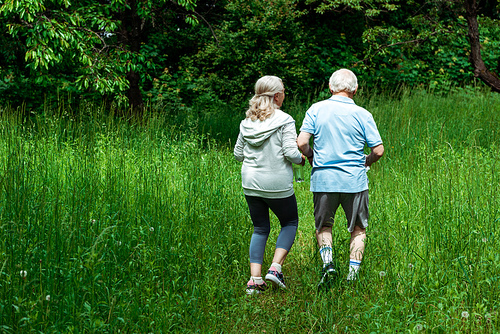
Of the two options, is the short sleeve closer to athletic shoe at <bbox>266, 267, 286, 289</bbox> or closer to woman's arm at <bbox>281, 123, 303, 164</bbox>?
woman's arm at <bbox>281, 123, 303, 164</bbox>

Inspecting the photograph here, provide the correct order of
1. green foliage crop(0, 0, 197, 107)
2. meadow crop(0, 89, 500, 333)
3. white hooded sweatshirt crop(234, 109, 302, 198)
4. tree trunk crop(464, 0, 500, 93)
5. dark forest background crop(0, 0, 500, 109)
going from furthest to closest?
tree trunk crop(464, 0, 500, 93), dark forest background crop(0, 0, 500, 109), green foliage crop(0, 0, 197, 107), white hooded sweatshirt crop(234, 109, 302, 198), meadow crop(0, 89, 500, 333)

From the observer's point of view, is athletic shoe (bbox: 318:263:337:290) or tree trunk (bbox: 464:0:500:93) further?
tree trunk (bbox: 464:0:500:93)

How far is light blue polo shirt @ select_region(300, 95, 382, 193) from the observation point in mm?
3836

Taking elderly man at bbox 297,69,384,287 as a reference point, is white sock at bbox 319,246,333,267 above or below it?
below

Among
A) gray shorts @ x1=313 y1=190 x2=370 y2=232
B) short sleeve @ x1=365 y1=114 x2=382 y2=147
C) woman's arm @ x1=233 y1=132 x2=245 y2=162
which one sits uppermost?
short sleeve @ x1=365 y1=114 x2=382 y2=147

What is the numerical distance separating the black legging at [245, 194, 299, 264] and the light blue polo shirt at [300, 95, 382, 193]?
321 mm

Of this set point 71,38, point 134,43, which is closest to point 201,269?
point 71,38

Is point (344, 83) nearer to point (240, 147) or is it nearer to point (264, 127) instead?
point (264, 127)

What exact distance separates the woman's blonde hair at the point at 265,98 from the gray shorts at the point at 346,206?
80cm

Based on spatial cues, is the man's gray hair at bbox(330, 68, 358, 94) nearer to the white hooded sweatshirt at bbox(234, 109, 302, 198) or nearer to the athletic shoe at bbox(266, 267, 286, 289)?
the white hooded sweatshirt at bbox(234, 109, 302, 198)

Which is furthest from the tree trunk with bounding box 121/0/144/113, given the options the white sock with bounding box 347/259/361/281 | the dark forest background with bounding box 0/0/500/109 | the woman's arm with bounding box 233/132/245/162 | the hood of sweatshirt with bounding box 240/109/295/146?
the white sock with bounding box 347/259/361/281

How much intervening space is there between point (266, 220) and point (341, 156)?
33.4 inches

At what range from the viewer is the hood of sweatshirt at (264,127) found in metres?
3.84

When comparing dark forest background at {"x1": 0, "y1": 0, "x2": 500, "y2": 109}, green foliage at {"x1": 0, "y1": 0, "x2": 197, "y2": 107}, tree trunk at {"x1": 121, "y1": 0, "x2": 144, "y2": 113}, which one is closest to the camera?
green foliage at {"x1": 0, "y1": 0, "x2": 197, "y2": 107}
